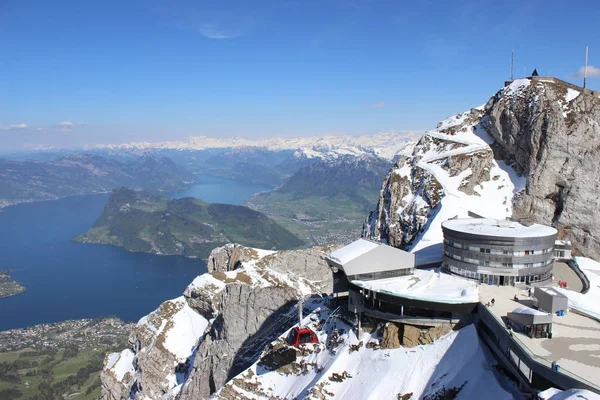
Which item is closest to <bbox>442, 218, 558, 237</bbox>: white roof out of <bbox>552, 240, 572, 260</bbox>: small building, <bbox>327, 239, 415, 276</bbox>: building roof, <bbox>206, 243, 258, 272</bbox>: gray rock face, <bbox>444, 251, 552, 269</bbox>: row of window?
<bbox>444, 251, 552, 269</bbox>: row of window

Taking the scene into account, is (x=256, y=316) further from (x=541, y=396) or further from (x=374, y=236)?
(x=541, y=396)

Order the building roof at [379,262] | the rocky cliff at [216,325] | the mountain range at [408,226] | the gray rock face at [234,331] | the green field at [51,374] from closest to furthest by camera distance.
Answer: the building roof at [379,262] → the gray rock face at [234,331] → the mountain range at [408,226] → the rocky cliff at [216,325] → the green field at [51,374]

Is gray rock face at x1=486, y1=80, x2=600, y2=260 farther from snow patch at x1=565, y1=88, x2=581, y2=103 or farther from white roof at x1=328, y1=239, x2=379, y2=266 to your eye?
white roof at x1=328, y1=239, x2=379, y2=266

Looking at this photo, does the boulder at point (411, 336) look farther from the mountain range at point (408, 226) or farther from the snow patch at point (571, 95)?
the snow patch at point (571, 95)

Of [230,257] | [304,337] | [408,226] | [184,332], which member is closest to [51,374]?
[184,332]

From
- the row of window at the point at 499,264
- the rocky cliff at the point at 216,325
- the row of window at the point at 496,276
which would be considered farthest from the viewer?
the rocky cliff at the point at 216,325

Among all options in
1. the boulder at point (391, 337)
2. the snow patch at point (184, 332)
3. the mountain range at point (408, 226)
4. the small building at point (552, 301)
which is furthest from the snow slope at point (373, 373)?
the snow patch at point (184, 332)
